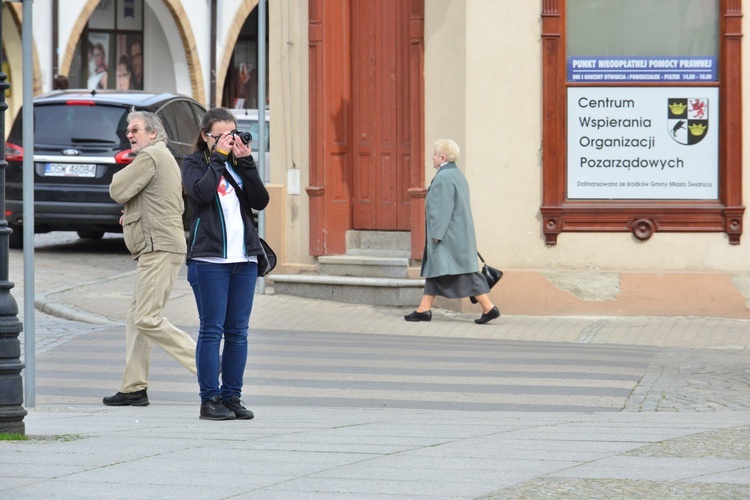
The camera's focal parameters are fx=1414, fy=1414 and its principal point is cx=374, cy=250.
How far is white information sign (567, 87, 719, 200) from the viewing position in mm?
13250

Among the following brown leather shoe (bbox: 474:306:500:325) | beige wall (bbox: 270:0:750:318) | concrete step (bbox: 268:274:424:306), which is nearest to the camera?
brown leather shoe (bbox: 474:306:500:325)

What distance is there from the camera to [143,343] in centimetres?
852

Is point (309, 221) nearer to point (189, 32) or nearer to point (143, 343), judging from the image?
point (143, 343)

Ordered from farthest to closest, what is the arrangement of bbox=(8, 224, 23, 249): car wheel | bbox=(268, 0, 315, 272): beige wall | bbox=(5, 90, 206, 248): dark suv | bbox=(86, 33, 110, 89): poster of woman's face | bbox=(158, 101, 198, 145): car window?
bbox=(86, 33, 110, 89): poster of woman's face < bbox=(158, 101, 198, 145): car window < bbox=(8, 224, 23, 249): car wheel < bbox=(5, 90, 206, 248): dark suv < bbox=(268, 0, 315, 272): beige wall

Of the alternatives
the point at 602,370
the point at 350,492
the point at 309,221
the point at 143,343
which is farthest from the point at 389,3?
the point at 350,492

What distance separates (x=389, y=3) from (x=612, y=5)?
7.98ft

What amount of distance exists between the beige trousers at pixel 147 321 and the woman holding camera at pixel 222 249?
78 cm

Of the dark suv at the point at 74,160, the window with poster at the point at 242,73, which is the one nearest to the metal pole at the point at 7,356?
the dark suv at the point at 74,160

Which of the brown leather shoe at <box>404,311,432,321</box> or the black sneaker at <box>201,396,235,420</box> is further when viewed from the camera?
the brown leather shoe at <box>404,311,432,321</box>

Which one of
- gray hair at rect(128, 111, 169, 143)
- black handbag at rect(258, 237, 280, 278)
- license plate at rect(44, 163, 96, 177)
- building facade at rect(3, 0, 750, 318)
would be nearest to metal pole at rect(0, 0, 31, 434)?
black handbag at rect(258, 237, 280, 278)

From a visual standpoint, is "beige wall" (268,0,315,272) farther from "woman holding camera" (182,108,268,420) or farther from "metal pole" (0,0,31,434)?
"metal pole" (0,0,31,434)

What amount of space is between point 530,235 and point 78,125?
621cm

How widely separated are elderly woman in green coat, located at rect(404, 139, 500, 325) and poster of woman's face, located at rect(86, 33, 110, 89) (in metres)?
30.9

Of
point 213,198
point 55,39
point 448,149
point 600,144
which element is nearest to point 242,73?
point 55,39
